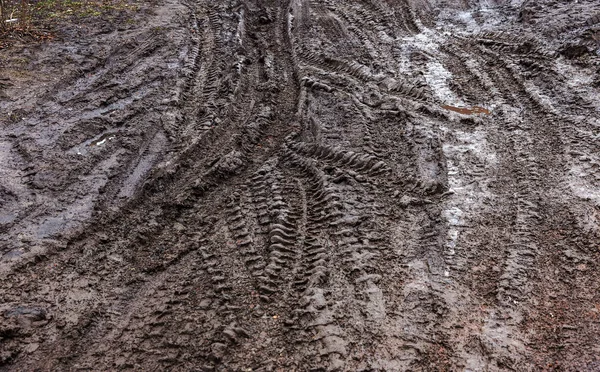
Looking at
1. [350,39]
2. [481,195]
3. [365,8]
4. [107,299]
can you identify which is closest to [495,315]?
[481,195]

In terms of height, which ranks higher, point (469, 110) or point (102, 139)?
point (102, 139)

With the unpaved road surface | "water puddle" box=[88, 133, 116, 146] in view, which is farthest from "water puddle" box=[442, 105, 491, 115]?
"water puddle" box=[88, 133, 116, 146]

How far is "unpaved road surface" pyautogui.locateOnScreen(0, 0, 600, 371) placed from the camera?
2.66 m

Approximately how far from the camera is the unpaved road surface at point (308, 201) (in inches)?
105

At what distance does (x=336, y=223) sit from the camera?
11.2ft

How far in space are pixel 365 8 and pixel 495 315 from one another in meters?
6.27

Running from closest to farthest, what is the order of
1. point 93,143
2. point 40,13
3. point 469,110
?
point 93,143 → point 469,110 → point 40,13

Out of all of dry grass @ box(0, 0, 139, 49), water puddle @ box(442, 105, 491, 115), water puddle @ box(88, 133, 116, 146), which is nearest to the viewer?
water puddle @ box(88, 133, 116, 146)

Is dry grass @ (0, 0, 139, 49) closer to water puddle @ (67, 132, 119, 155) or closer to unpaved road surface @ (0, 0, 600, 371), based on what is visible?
unpaved road surface @ (0, 0, 600, 371)

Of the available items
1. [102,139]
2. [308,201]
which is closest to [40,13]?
[102,139]

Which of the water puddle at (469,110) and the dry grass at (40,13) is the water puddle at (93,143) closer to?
the dry grass at (40,13)

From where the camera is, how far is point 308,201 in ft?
12.2

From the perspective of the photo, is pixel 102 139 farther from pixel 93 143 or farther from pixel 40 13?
pixel 40 13

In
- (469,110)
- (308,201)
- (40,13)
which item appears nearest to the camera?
(308,201)
